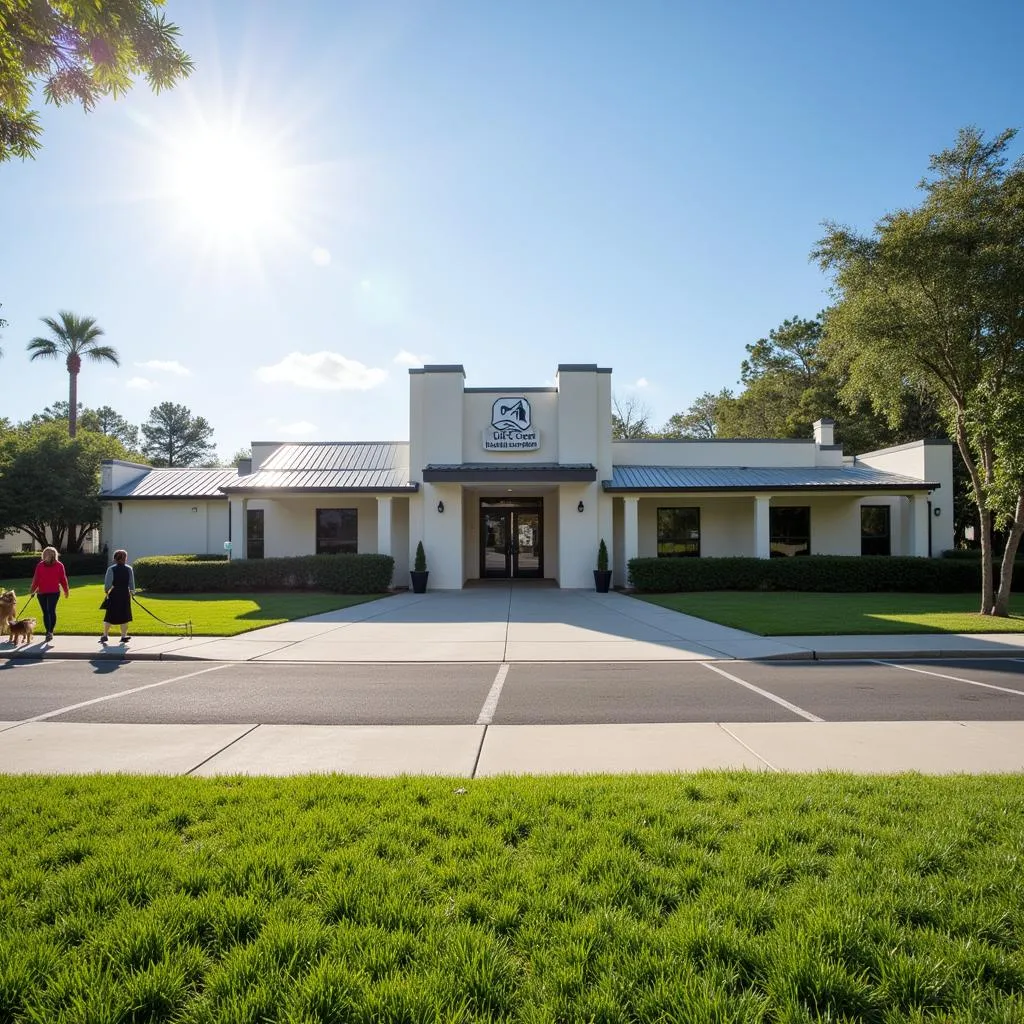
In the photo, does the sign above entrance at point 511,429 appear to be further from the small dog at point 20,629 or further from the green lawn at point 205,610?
the small dog at point 20,629

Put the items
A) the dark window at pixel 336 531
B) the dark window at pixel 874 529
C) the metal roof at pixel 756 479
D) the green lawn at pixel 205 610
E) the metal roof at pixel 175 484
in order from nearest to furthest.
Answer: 1. the green lawn at pixel 205 610
2. the metal roof at pixel 756 479
3. the dark window at pixel 874 529
4. the dark window at pixel 336 531
5. the metal roof at pixel 175 484

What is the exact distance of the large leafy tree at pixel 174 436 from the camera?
75625 millimetres

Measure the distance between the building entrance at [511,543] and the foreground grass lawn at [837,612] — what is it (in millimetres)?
7468

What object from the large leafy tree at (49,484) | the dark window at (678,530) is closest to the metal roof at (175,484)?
the large leafy tree at (49,484)

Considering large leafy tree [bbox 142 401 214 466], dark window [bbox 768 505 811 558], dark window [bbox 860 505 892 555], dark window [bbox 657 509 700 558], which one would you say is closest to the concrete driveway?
dark window [bbox 657 509 700 558]

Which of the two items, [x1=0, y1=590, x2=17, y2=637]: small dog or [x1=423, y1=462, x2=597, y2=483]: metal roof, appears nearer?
[x1=0, y1=590, x2=17, y2=637]: small dog

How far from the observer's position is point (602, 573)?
69.4 ft

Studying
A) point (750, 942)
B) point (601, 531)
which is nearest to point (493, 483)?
point (601, 531)

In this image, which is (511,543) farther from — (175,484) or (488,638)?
(175,484)

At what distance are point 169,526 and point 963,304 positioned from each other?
92.1ft

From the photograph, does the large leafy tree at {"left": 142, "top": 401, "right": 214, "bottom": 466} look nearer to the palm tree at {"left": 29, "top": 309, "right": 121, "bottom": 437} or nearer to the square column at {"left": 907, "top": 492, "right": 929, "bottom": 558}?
the palm tree at {"left": 29, "top": 309, "right": 121, "bottom": 437}

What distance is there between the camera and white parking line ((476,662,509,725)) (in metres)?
6.61

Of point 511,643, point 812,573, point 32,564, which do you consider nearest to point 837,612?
point 812,573

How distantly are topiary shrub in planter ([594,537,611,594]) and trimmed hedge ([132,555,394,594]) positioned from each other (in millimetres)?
6801
